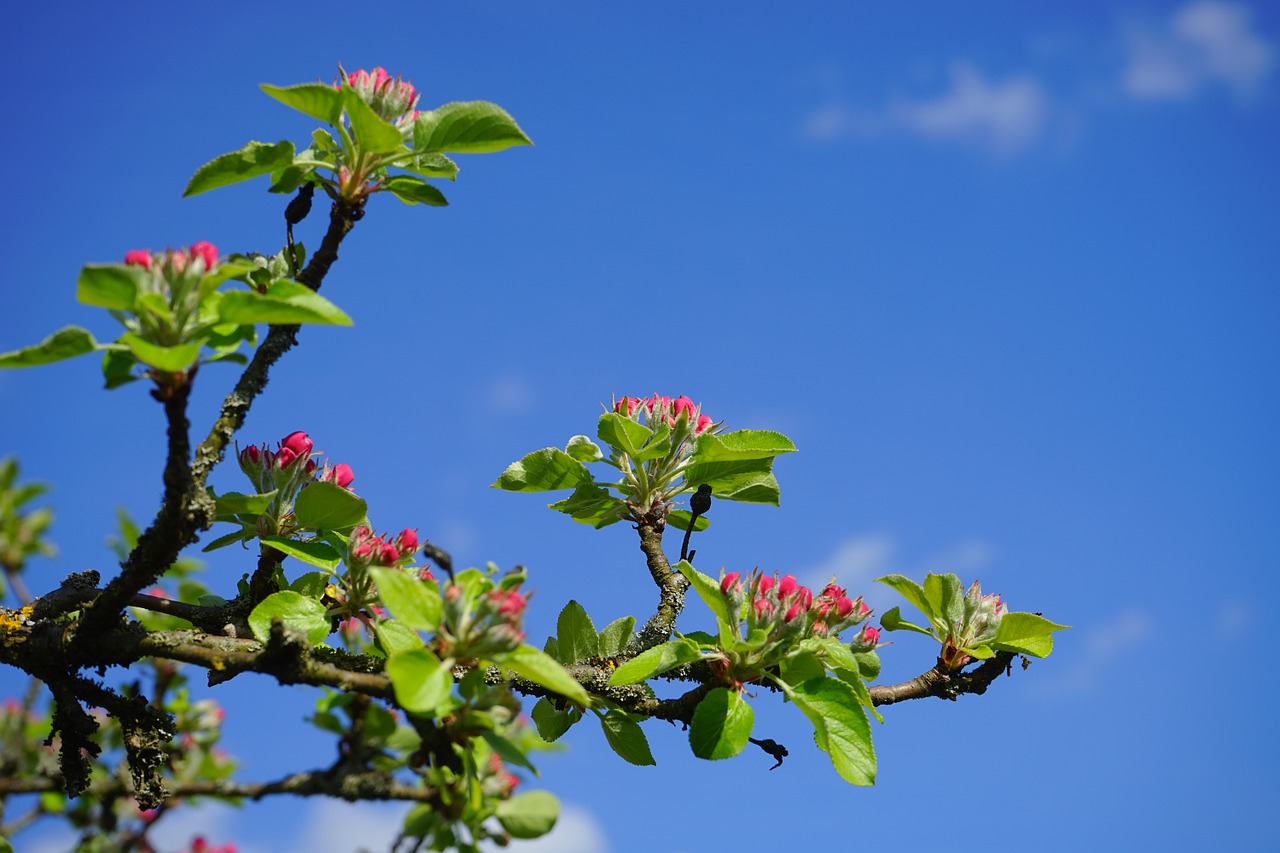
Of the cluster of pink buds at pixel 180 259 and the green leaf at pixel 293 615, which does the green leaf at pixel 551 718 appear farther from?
the cluster of pink buds at pixel 180 259

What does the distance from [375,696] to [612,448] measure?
4.04 feet

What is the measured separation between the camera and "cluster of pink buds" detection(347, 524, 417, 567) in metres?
2.45

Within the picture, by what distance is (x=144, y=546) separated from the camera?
2123 millimetres

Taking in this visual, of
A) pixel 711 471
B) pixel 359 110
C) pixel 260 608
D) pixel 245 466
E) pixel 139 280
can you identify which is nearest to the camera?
pixel 139 280

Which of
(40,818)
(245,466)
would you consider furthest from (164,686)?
(245,466)

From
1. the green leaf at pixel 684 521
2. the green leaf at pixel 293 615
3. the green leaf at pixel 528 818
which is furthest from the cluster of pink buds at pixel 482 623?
the green leaf at pixel 684 521

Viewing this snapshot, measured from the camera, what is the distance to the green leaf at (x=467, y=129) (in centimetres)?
223

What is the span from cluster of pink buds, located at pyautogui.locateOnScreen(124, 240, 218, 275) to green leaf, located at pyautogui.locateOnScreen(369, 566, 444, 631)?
660 millimetres

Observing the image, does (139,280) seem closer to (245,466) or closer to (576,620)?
(245,466)

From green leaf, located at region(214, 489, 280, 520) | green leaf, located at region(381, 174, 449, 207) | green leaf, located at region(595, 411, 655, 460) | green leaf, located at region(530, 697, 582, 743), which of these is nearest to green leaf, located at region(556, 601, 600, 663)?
green leaf, located at region(530, 697, 582, 743)

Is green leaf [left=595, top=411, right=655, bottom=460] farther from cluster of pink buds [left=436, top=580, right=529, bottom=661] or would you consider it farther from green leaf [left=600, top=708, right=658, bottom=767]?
cluster of pink buds [left=436, top=580, right=529, bottom=661]

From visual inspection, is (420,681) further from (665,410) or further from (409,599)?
(665,410)

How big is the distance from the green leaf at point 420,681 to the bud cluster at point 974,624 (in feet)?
→ 5.96

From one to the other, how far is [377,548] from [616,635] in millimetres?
736
